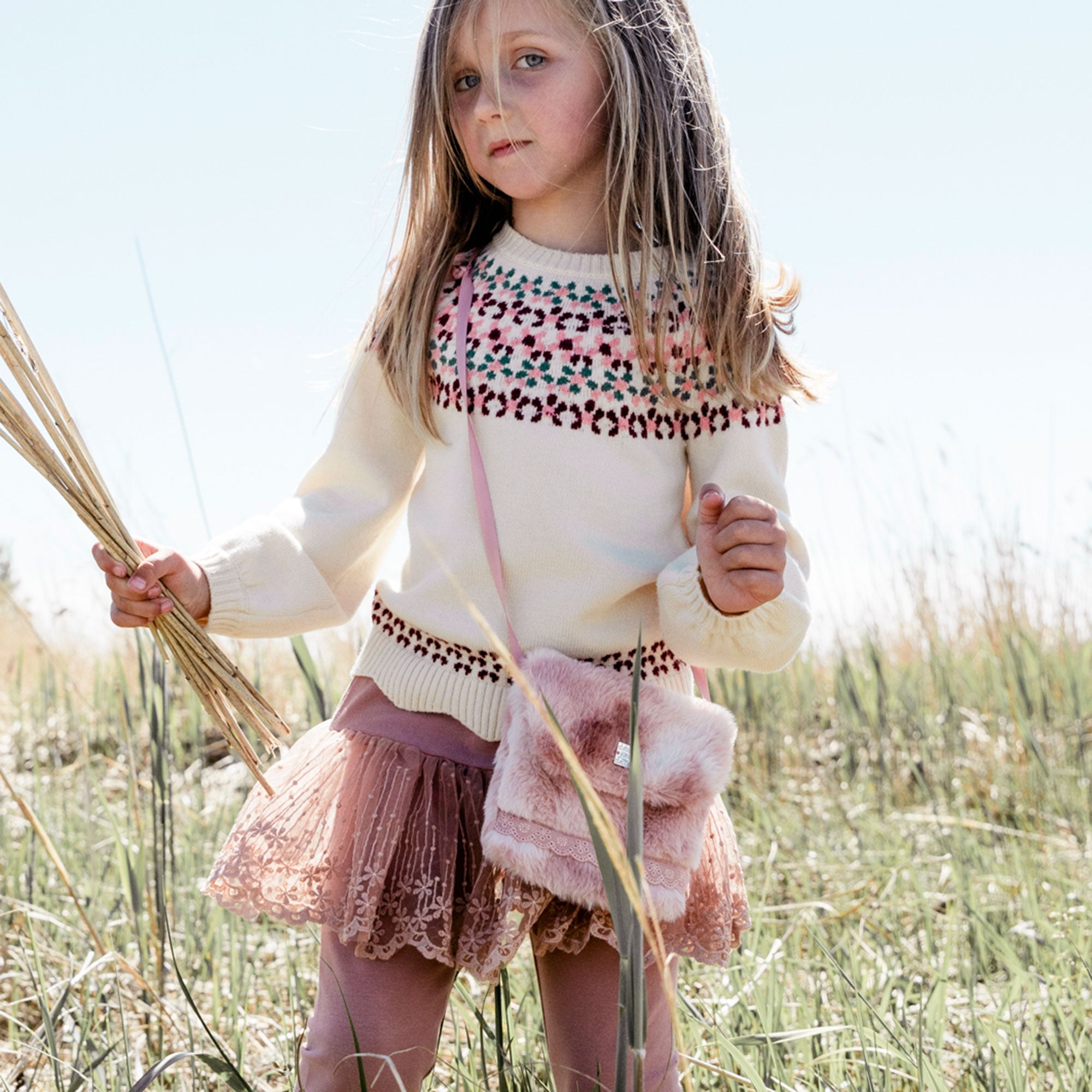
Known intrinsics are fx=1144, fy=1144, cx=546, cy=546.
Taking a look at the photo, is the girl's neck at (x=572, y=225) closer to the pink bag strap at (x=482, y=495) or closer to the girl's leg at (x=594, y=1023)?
→ the pink bag strap at (x=482, y=495)

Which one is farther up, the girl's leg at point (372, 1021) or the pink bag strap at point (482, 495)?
the pink bag strap at point (482, 495)

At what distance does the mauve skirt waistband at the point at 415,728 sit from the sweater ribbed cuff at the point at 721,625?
Result: 0.25m

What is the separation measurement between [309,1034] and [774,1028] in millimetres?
651

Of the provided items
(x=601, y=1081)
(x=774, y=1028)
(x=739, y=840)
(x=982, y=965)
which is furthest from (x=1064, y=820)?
(x=601, y=1081)

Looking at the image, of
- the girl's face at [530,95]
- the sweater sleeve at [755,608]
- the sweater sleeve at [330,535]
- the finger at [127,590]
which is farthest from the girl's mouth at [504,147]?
the finger at [127,590]

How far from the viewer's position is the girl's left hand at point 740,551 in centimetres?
117

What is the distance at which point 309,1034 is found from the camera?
4.14 ft

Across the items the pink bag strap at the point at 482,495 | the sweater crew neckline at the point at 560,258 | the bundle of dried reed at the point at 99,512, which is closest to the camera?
the bundle of dried reed at the point at 99,512

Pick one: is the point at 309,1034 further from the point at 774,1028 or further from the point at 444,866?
the point at 774,1028

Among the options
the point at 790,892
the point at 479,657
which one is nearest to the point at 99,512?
the point at 479,657

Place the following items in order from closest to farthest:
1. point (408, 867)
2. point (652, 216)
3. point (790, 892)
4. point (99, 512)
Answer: point (99, 512)
point (408, 867)
point (652, 216)
point (790, 892)

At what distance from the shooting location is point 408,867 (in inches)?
49.8

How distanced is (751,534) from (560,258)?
0.48 metres

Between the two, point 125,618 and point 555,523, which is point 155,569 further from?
point 555,523
